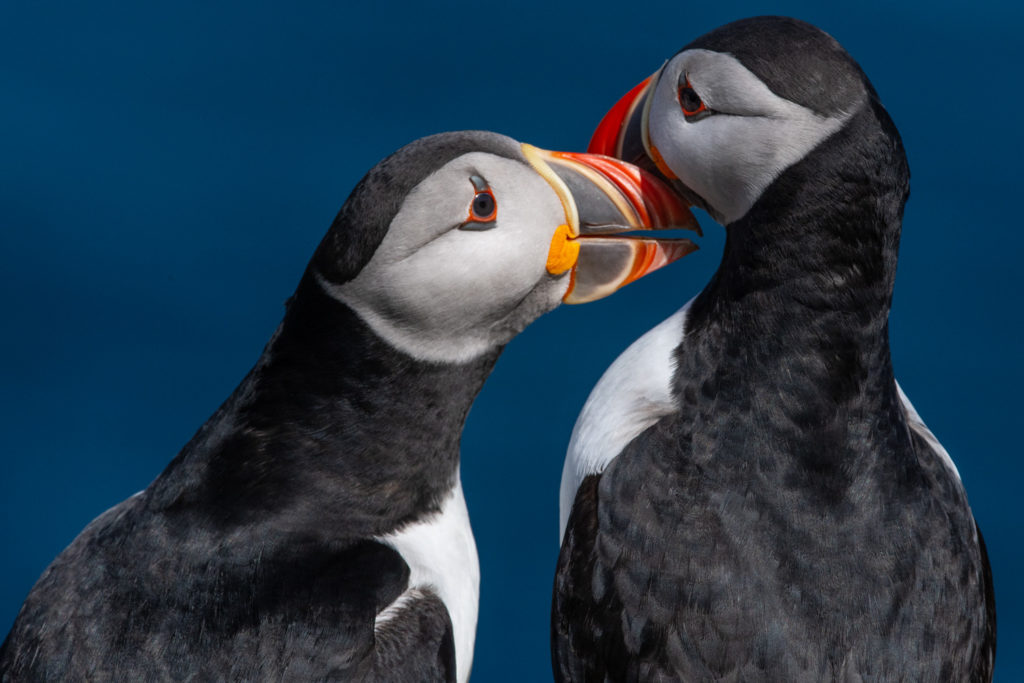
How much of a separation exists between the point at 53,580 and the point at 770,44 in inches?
69.7

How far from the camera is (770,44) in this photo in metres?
2.91

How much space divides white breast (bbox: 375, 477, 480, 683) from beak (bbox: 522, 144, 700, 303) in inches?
21.7

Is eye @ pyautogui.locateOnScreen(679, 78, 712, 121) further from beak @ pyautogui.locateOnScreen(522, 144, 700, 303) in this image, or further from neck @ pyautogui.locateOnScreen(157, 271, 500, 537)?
neck @ pyautogui.locateOnScreen(157, 271, 500, 537)

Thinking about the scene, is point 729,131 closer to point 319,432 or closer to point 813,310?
point 813,310

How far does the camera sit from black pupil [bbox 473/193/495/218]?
2.87m

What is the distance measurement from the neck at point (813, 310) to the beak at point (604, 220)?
6.3 inches

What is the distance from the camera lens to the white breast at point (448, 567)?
3053mm

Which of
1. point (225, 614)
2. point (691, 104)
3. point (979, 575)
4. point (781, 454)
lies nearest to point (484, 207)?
point (691, 104)

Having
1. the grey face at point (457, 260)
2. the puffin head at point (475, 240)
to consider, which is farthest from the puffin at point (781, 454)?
the grey face at point (457, 260)

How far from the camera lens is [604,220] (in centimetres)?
312

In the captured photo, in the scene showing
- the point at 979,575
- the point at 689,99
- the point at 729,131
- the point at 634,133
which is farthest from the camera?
the point at 634,133

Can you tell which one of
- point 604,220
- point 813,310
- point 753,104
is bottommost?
point 813,310

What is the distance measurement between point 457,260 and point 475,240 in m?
0.05

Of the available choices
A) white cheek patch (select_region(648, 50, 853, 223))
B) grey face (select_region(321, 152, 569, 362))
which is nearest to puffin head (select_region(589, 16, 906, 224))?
white cheek patch (select_region(648, 50, 853, 223))
